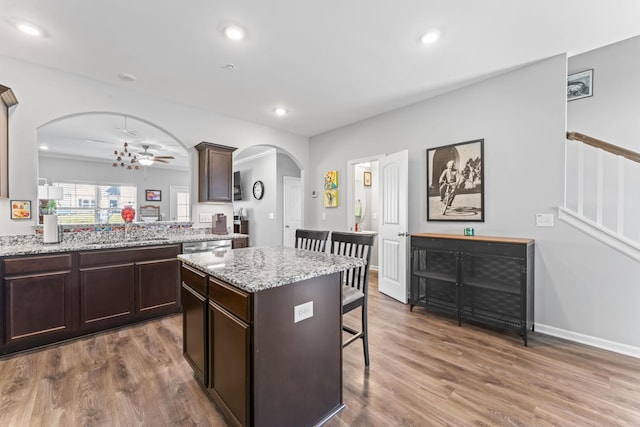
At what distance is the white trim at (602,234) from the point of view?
2.37m

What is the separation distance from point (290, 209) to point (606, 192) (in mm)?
5334

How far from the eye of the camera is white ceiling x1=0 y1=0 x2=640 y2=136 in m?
2.06

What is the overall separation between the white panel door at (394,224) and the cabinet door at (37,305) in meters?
3.68

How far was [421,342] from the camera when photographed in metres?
2.61

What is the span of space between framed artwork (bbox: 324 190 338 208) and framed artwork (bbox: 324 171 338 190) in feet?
0.25

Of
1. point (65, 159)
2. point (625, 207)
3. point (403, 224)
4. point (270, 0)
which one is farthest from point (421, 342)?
point (65, 159)

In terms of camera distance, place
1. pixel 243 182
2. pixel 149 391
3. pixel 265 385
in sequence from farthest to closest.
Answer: pixel 243 182 → pixel 149 391 → pixel 265 385

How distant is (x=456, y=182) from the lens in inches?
135

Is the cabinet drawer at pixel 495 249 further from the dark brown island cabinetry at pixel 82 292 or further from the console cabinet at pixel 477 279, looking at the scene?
the dark brown island cabinetry at pixel 82 292

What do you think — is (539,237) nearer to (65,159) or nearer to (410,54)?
(410,54)

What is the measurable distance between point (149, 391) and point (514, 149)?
397cm

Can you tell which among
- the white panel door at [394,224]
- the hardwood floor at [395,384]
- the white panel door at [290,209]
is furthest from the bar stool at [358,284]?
the white panel door at [290,209]

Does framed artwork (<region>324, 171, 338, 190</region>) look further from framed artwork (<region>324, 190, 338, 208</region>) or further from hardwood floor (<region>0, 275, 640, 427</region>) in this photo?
hardwood floor (<region>0, 275, 640, 427</region>)

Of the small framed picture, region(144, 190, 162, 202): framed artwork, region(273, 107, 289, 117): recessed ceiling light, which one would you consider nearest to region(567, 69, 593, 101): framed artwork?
region(273, 107, 289, 117): recessed ceiling light
